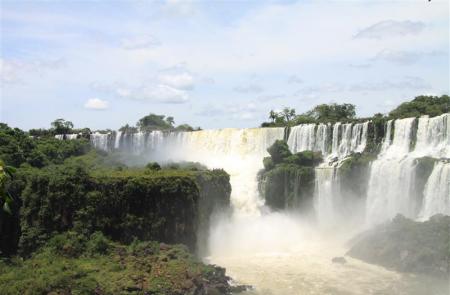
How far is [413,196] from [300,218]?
31.0ft

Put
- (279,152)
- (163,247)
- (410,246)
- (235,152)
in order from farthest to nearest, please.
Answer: (235,152), (279,152), (410,246), (163,247)

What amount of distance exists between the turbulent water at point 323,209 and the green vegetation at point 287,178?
76 cm

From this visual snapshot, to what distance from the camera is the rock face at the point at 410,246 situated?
29156 mm

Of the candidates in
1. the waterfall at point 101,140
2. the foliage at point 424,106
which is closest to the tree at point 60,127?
the waterfall at point 101,140

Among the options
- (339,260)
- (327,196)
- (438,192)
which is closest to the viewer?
(339,260)

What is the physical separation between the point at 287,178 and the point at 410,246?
13.5 meters

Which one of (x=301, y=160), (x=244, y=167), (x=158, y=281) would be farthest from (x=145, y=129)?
(x=158, y=281)

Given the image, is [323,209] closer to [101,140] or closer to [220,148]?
[220,148]

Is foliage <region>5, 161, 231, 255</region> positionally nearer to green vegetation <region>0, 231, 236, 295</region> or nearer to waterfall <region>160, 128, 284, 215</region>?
green vegetation <region>0, 231, 236, 295</region>

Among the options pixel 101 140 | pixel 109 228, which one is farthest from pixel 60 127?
pixel 109 228

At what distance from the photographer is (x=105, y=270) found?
24.8 metres

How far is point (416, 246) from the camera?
30.3 meters

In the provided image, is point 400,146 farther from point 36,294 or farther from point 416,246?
point 36,294

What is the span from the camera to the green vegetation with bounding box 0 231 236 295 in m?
22.3
